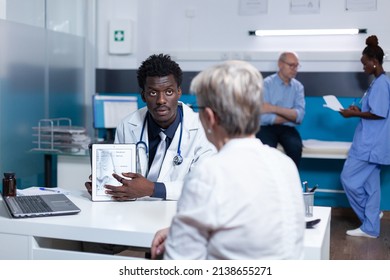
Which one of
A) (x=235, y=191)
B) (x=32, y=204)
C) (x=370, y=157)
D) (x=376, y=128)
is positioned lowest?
(x=370, y=157)

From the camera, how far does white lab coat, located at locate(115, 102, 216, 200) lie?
7.04 feet

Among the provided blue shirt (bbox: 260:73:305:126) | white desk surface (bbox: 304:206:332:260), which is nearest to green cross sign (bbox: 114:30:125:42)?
blue shirt (bbox: 260:73:305:126)

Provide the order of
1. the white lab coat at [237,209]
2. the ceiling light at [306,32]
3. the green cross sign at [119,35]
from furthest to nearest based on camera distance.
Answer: the green cross sign at [119,35]
the ceiling light at [306,32]
the white lab coat at [237,209]

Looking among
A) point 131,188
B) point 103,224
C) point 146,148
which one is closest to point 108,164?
point 131,188

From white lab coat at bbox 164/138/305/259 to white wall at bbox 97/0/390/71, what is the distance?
3620 mm

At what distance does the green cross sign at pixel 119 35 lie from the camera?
16.2 feet

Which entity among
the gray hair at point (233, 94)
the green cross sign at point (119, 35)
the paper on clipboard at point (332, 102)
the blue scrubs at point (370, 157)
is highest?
the green cross sign at point (119, 35)

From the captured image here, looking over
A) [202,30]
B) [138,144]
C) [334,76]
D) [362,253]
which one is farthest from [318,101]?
[138,144]

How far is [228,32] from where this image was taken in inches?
193

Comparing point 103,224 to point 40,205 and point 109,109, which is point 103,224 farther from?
point 109,109

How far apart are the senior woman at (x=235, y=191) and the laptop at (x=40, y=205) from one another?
0.69 metres

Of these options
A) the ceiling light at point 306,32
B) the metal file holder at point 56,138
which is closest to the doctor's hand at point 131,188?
the metal file holder at point 56,138

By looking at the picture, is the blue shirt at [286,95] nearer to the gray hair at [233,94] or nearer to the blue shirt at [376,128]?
the blue shirt at [376,128]

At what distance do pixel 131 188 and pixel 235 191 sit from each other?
881 millimetres
